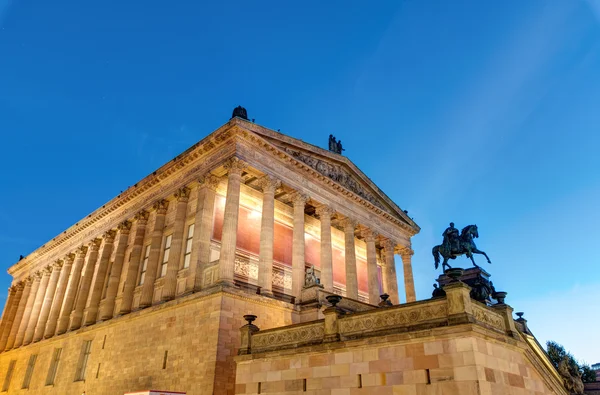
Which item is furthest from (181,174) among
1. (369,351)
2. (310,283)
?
(369,351)

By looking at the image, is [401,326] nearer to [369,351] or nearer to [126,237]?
[369,351]

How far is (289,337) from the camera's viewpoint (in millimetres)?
17484

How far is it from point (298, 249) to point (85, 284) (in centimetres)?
2003

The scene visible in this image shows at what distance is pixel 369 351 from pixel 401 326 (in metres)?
1.46

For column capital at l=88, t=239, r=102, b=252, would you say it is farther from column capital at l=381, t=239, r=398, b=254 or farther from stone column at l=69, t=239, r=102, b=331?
column capital at l=381, t=239, r=398, b=254

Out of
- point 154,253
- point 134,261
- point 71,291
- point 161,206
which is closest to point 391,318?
point 154,253

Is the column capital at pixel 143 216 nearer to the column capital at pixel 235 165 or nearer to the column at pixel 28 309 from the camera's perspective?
the column capital at pixel 235 165

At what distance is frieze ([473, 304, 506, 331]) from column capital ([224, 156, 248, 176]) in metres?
16.6

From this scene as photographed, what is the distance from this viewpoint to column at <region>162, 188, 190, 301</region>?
26652 millimetres

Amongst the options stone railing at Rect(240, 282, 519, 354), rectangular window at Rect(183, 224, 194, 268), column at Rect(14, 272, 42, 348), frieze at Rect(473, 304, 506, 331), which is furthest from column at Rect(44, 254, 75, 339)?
frieze at Rect(473, 304, 506, 331)

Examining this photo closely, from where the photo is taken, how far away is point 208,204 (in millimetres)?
27516

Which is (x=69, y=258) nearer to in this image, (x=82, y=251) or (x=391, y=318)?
(x=82, y=251)

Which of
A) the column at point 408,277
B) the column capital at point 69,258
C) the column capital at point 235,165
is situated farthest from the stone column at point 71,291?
the column at point 408,277

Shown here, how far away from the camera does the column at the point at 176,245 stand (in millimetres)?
26652
